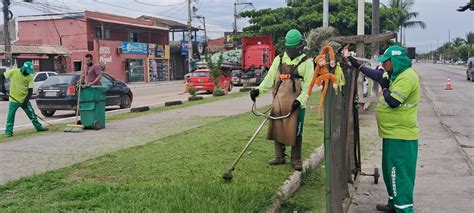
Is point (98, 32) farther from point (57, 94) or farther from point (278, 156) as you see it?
point (278, 156)

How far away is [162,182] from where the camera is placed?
5387 mm

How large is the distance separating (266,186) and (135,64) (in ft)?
143

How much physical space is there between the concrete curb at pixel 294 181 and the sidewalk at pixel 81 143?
10.7 feet

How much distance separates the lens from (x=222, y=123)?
1144 centimetres

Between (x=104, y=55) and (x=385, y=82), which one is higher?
(x=104, y=55)

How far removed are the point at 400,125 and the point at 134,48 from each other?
1719 inches

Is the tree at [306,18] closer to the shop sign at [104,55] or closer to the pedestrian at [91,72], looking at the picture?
the shop sign at [104,55]

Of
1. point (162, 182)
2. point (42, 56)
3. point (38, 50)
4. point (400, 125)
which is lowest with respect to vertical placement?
point (162, 182)

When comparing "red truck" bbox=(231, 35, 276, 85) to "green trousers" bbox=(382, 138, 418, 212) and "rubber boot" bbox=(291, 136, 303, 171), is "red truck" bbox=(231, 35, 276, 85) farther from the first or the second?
"green trousers" bbox=(382, 138, 418, 212)

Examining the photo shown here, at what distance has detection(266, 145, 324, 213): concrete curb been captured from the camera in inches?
195

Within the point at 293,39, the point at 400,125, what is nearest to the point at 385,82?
the point at 400,125

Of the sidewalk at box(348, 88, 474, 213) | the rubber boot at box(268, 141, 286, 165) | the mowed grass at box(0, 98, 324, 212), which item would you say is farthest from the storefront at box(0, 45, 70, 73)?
the rubber boot at box(268, 141, 286, 165)

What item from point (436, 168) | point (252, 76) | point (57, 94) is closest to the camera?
point (436, 168)

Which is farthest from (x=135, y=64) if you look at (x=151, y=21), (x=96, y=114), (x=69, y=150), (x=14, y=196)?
(x=14, y=196)
